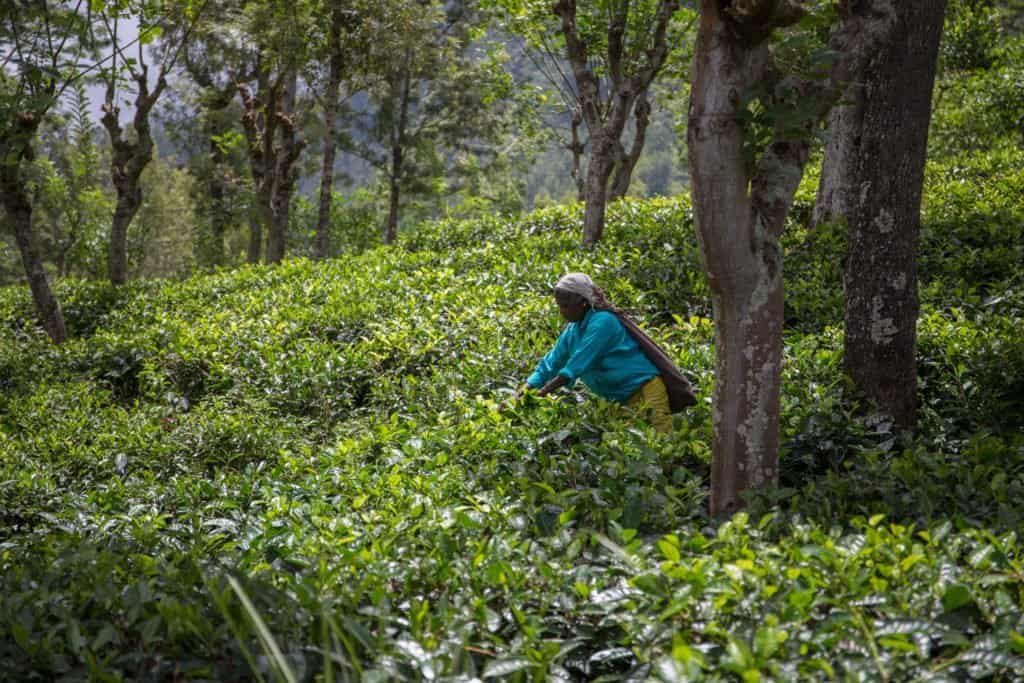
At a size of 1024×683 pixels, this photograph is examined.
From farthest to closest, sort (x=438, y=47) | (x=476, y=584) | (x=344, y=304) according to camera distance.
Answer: (x=438, y=47)
(x=344, y=304)
(x=476, y=584)

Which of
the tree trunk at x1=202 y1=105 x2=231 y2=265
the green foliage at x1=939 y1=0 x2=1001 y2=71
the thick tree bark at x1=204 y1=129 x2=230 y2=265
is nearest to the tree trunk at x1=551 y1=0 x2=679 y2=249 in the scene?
A: the green foliage at x1=939 y1=0 x2=1001 y2=71

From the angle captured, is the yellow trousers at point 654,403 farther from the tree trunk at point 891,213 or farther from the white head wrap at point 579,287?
the tree trunk at point 891,213

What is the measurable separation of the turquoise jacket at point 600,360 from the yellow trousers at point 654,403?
38 millimetres

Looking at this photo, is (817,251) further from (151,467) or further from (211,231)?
(211,231)

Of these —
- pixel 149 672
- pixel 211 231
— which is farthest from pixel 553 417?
pixel 211 231

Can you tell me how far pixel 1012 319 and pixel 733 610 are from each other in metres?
5.10

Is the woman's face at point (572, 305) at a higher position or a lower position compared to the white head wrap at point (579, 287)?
lower

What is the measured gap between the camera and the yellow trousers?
5105 millimetres

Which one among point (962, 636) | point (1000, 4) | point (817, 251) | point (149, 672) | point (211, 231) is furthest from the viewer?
point (211, 231)

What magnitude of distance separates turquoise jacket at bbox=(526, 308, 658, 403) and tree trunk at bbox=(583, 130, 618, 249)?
216 inches

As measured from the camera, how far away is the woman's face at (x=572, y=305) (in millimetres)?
5406

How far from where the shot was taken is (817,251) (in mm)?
8992

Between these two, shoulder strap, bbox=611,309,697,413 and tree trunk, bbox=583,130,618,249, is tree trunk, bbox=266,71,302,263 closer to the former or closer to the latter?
tree trunk, bbox=583,130,618,249

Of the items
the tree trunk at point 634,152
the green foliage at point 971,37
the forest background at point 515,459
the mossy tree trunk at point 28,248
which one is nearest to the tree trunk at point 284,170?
the forest background at point 515,459
